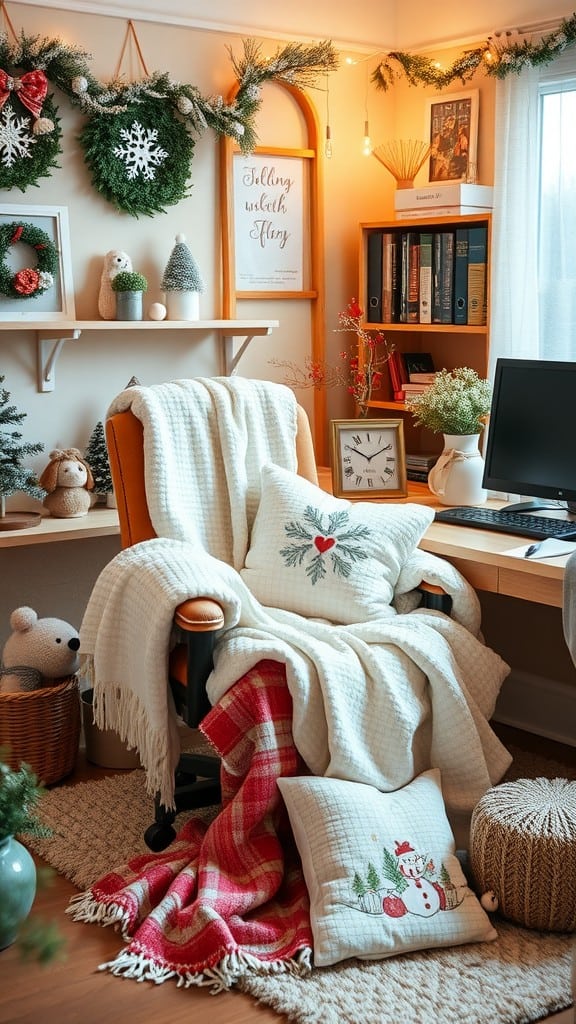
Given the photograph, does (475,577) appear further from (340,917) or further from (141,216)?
(141,216)

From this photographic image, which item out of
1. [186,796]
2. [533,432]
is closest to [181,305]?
[533,432]

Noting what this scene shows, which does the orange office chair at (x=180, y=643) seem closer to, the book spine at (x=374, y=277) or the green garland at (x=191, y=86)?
the green garland at (x=191, y=86)

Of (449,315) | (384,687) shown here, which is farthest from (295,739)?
(449,315)

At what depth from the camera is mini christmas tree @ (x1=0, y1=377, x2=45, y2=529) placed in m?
3.13

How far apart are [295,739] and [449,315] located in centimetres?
165

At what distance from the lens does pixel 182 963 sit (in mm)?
2256

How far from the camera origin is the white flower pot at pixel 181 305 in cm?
349

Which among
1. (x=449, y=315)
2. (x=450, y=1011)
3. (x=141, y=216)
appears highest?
(x=141, y=216)

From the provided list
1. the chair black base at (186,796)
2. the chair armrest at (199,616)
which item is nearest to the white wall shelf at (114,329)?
the chair armrest at (199,616)

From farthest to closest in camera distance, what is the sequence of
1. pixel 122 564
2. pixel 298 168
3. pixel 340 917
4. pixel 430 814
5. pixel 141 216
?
pixel 298 168 < pixel 141 216 < pixel 122 564 < pixel 430 814 < pixel 340 917

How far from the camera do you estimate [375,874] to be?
91.8 inches

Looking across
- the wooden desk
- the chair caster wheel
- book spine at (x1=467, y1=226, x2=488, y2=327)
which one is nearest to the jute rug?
the chair caster wheel

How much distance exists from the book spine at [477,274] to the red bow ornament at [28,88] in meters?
1.32

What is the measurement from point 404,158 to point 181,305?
0.97 m
